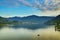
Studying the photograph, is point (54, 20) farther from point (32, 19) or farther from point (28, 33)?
point (28, 33)

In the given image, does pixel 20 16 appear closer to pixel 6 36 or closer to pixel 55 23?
pixel 6 36

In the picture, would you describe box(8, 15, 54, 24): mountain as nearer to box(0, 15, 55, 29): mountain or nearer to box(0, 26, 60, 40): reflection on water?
box(0, 15, 55, 29): mountain

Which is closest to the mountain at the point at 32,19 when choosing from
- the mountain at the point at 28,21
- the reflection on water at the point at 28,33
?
the mountain at the point at 28,21

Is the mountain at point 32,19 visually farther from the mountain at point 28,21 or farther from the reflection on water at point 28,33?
the reflection on water at point 28,33

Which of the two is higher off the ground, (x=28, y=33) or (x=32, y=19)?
(x=32, y=19)

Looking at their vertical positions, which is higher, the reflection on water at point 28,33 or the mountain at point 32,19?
the mountain at point 32,19

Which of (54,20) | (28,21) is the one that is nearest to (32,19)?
(28,21)

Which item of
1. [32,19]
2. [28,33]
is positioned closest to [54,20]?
[32,19]

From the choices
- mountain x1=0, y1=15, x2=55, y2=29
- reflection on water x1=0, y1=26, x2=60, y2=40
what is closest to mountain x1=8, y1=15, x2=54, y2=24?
mountain x1=0, y1=15, x2=55, y2=29

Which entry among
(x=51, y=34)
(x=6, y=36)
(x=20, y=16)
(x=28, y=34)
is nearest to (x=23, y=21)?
(x=20, y=16)
